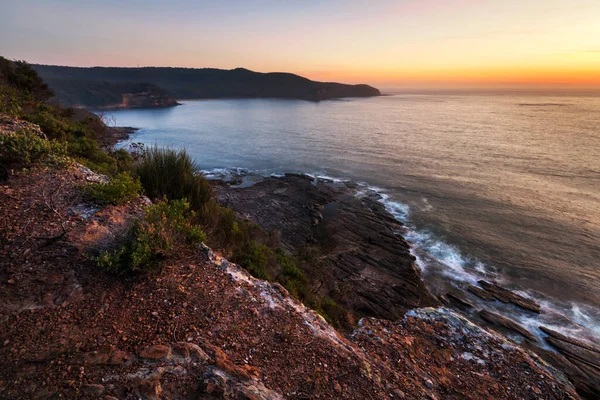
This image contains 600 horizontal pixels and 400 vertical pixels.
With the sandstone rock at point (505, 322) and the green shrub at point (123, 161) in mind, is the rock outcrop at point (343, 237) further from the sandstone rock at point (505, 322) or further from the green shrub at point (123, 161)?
the green shrub at point (123, 161)

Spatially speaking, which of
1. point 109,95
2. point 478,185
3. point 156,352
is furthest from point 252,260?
point 109,95

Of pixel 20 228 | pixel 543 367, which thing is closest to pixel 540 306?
pixel 543 367

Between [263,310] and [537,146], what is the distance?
56041mm

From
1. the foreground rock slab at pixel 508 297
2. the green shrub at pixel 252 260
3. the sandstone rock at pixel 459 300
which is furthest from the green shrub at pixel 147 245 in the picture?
the foreground rock slab at pixel 508 297

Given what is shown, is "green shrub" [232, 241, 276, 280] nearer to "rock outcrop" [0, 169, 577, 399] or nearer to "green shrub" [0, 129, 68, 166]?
"rock outcrop" [0, 169, 577, 399]

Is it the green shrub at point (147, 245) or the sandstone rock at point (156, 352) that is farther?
the green shrub at point (147, 245)

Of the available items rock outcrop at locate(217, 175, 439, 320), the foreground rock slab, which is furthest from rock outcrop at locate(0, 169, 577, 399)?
the foreground rock slab

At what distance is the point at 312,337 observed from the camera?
5328mm

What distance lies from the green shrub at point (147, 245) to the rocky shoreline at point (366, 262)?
1067 cm

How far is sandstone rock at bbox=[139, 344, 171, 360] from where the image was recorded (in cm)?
379

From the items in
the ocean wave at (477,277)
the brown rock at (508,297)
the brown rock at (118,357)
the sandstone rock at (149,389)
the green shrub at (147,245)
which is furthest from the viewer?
the brown rock at (508,297)

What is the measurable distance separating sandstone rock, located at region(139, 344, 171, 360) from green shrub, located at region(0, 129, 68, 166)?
208 inches

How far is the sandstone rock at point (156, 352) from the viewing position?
3791mm

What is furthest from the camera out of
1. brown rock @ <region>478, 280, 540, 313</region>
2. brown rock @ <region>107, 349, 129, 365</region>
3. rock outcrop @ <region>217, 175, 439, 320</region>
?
rock outcrop @ <region>217, 175, 439, 320</region>
